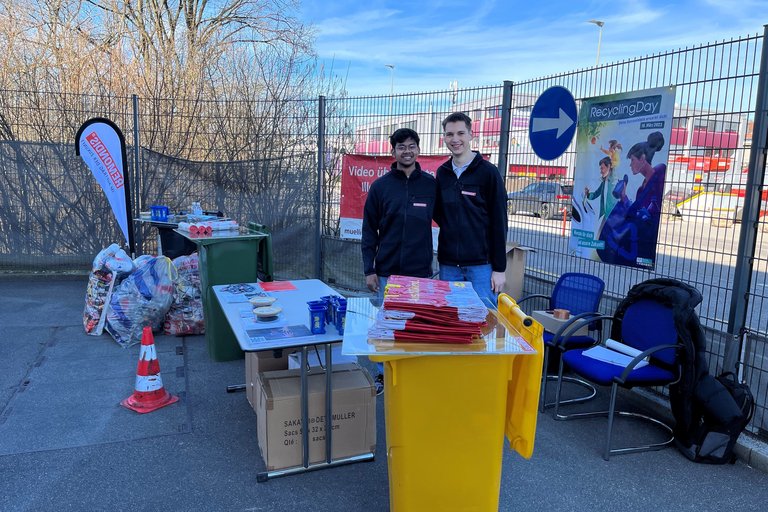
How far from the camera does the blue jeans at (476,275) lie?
11.9ft

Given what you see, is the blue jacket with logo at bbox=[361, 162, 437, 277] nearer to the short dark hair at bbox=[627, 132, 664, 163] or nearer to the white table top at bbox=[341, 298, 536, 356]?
the white table top at bbox=[341, 298, 536, 356]

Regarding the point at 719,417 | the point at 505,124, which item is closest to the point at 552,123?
the point at 505,124

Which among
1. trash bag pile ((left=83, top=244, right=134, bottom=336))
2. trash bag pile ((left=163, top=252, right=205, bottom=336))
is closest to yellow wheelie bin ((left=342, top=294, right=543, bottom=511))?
trash bag pile ((left=163, top=252, right=205, bottom=336))

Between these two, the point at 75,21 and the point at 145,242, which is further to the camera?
the point at 75,21

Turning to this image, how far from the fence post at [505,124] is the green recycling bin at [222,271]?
239 cm

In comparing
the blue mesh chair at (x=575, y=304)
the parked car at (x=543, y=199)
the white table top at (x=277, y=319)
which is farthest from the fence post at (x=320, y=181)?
the blue mesh chair at (x=575, y=304)

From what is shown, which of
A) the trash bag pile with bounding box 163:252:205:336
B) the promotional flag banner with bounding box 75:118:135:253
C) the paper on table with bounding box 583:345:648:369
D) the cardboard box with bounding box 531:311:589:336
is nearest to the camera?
the paper on table with bounding box 583:345:648:369

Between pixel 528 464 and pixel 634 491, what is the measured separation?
0.57 metres

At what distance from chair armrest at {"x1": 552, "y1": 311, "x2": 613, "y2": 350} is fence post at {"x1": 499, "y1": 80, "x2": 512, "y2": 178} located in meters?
1.73

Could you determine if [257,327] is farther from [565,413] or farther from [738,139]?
[738,139]

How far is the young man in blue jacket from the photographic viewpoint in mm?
3506

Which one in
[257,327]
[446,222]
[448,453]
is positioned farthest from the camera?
[446,222]

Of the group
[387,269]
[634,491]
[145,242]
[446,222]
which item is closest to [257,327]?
[387,269]

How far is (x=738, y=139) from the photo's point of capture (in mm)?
3387
